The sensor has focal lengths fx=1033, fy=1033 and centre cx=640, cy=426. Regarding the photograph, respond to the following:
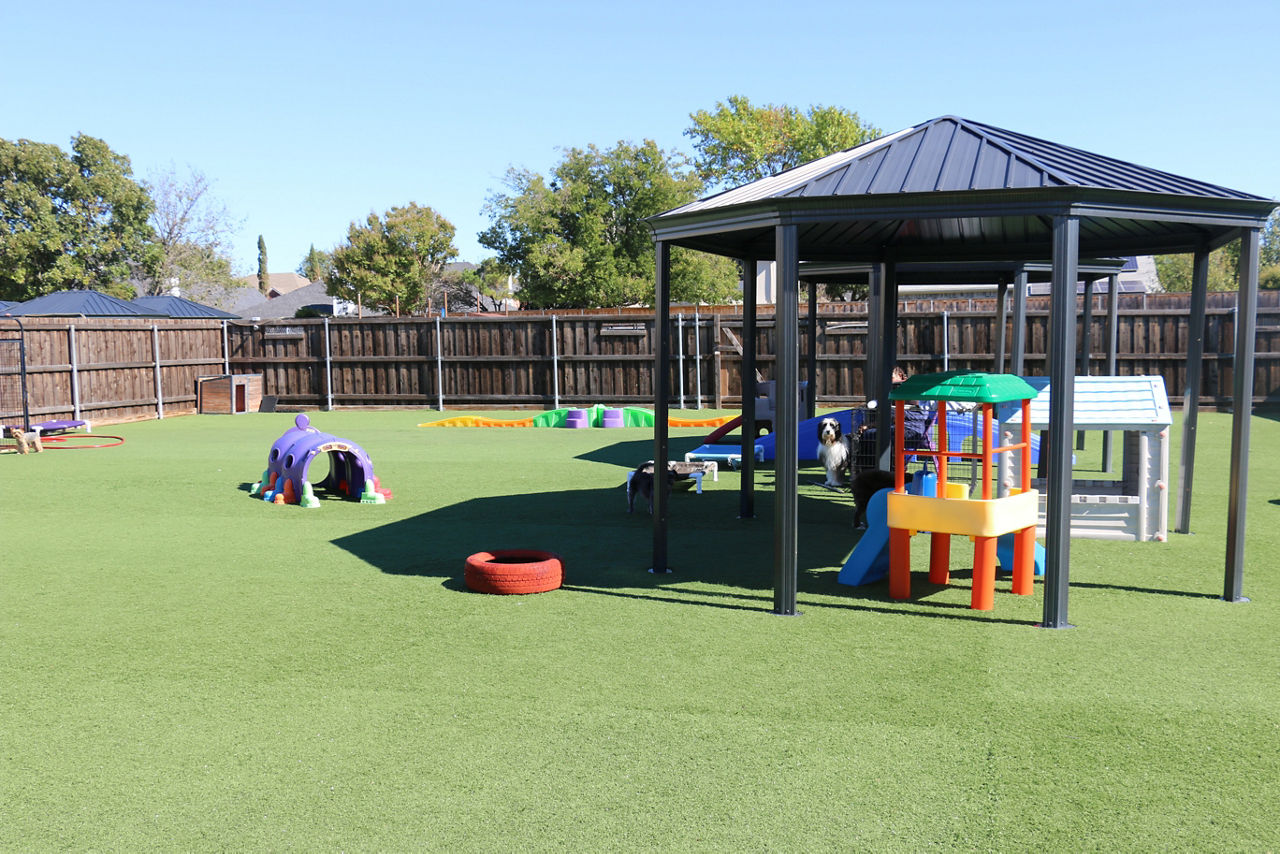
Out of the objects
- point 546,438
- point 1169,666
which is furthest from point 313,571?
point 546,438

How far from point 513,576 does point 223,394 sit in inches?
810

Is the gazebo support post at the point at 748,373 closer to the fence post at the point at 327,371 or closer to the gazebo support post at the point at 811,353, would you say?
the gazebo support post at the point at 811,353

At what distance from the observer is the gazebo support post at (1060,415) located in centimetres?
630

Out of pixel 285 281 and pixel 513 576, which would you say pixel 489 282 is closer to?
pixel 513 576

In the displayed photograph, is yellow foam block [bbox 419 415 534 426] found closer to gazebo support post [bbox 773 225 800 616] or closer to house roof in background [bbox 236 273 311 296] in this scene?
gazebo support post [bbox 773 225 800 616]

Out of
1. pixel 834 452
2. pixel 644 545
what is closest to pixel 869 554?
pixel 644 545

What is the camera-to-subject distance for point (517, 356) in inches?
1006

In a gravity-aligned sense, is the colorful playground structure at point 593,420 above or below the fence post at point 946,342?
below

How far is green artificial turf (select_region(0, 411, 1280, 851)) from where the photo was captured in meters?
3.87

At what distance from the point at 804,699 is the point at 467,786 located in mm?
1775

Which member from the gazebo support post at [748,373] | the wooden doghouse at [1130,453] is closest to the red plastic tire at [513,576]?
the gazebo support post at [748,373]

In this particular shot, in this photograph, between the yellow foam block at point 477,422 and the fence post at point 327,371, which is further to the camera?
the fence post at point 327,371

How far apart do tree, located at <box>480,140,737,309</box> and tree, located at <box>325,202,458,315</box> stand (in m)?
4.61

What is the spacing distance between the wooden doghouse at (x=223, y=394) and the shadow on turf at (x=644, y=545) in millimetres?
16230
